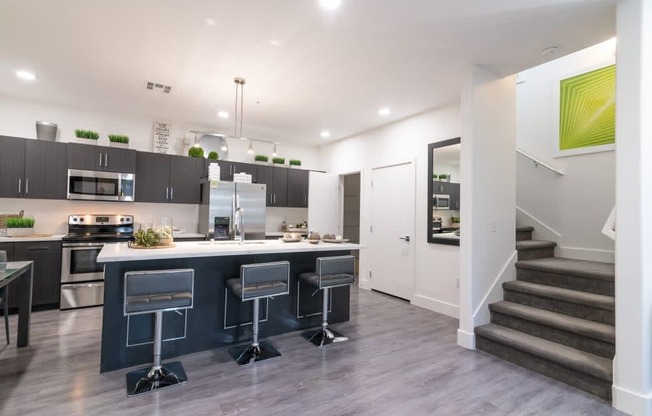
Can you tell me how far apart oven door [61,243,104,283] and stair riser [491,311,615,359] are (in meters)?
5.00

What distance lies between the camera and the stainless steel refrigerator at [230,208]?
199 inches

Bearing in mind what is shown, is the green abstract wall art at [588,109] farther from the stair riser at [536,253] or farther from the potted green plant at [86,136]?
the potted green plant at [86,136]

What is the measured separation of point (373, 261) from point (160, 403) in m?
3.95

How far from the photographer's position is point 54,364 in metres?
2.66

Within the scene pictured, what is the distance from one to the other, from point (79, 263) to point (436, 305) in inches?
193

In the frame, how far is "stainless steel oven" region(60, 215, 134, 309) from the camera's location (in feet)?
13.7

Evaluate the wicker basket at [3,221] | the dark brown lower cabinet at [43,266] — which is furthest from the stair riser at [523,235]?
the wicker basket at [3,221]

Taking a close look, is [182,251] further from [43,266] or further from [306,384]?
[43,266]

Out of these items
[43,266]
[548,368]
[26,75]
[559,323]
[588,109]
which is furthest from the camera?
[43,266]

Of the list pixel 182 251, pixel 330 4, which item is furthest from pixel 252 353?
pixel 330 4

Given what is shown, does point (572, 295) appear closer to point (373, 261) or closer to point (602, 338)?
point (602, 338)

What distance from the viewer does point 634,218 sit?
2.20 metres

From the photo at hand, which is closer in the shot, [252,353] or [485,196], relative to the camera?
[252,353]

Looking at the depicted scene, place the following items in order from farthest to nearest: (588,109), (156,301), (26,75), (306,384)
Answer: (588,109), (26,75), (306,384), (156,301)
